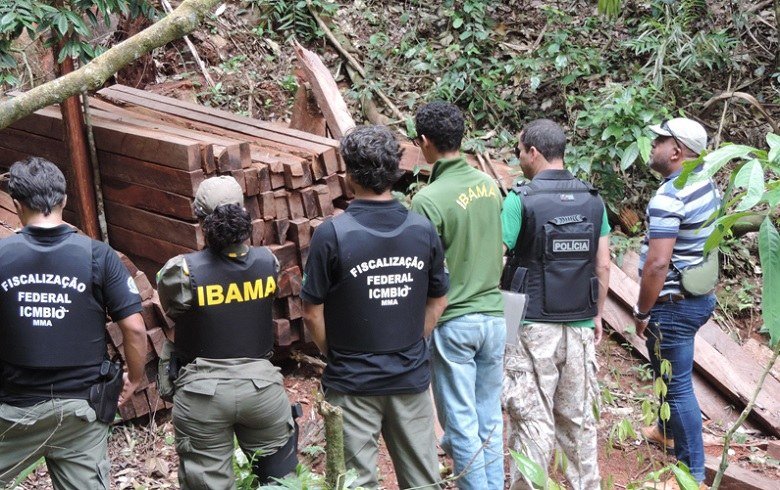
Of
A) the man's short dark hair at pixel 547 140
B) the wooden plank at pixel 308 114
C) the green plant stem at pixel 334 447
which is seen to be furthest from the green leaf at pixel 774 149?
the wooden plank at pixel 308 114

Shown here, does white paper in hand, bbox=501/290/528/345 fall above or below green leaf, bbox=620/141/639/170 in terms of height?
below

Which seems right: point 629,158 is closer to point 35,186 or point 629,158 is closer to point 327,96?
point 327,96

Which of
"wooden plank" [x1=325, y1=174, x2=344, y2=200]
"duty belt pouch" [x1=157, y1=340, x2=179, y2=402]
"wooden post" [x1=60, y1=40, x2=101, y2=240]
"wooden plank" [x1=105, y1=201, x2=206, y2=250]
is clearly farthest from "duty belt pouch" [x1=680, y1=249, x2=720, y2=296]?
"wooden post" [x1=60, y1=40, x2=101, y2=240]

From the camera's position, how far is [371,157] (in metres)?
3.53

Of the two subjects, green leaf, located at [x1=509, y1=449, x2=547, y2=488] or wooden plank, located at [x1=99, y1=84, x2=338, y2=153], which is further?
wooden plank, located at [x1=99, y1=84, x2=338, y2=153]

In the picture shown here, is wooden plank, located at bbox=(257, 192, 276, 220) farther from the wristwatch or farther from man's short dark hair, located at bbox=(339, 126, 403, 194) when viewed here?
the wristwatch

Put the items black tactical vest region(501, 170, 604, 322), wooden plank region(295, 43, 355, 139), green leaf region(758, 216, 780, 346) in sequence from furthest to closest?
wooden plank region(295, 43, 355, 139) < black tactical vest region(501, 170, 604, 322) < green leaf region(758, 216, 780, 346)

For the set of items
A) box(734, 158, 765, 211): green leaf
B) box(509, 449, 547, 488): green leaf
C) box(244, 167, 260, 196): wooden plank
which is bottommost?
box(509, 449, 547, 488): green leaf

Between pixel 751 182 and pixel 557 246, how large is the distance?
2.65 m

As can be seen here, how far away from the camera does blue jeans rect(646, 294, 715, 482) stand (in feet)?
15.3

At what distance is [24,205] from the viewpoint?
3496 millimetres

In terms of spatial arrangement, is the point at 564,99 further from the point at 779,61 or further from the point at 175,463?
the point at 175,463

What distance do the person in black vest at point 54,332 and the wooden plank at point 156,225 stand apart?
5.02 ft

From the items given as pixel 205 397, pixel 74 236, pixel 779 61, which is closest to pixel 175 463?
pixel 205 397
